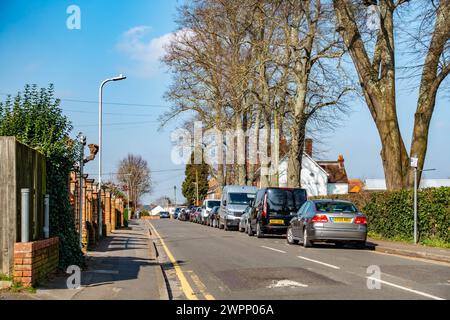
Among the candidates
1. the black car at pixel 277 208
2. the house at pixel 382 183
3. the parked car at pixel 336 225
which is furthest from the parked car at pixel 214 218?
the house at pixel 382 183

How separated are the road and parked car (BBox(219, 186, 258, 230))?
18.1 meters

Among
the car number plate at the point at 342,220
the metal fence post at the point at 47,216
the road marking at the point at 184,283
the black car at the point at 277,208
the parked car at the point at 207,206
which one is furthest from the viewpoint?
the parked car at the point at 207,206

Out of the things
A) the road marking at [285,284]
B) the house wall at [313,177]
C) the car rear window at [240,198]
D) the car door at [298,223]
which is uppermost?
the house wall at [313,177]

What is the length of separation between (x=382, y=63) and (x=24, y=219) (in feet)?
63.8

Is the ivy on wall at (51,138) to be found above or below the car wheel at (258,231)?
above

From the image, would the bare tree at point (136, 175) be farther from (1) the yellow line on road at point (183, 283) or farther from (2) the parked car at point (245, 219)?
(1) the yellow line on road at point (183, 283)

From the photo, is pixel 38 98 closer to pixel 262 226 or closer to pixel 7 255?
pixel 7 255

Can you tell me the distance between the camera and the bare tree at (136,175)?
112 metres

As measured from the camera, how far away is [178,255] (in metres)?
18.6

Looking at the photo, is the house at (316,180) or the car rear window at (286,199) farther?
the house at (316,180)

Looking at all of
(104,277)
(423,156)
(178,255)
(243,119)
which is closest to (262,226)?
(423,156)

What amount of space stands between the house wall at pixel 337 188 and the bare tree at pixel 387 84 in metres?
54.5

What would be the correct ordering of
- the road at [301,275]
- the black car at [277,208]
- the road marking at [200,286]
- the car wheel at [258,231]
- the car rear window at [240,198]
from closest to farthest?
1. the road marking at [200,286]
2. the road at [301,275]
3. the black car at [277,208]
4. the car wheel at [258,231]
5. the car rear window at [240,198]

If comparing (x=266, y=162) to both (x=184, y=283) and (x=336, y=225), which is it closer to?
(x=336, y=225)
